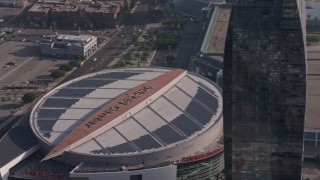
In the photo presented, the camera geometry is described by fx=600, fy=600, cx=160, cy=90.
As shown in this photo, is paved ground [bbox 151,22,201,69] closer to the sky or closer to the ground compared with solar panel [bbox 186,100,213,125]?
closer to the ground

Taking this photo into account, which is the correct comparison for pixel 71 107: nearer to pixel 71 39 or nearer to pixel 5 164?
pixel 5 164

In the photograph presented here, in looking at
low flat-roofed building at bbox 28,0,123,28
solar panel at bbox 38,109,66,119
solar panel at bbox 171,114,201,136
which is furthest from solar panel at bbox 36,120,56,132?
low flat-roofed building at bbox 28,0,123,28

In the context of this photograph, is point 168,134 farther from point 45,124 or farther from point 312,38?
point 312,38

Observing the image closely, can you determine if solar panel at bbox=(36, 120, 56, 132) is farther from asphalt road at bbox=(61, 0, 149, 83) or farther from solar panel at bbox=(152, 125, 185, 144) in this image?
asphalt road at bbox=(61, 0, 149, 83)

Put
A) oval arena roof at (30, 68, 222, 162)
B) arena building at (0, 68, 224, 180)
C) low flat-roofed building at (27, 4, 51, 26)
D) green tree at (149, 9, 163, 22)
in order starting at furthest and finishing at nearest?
green tree at (149, 9, 163, 22)
low flat-roofed building at (27, 4, 51, 26)
oval arena roof at (30, 68, 222, 162)
arena building at (0, 68, 224, 180)

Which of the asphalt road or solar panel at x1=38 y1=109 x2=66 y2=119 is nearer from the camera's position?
solar panel at x1=38 y1=109 x2=66 y2=119

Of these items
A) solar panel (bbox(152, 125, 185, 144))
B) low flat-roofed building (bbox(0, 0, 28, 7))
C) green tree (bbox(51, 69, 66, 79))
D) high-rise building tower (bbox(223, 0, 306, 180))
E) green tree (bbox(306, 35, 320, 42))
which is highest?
high-rise building tower (bbox(223, 0, 306, 180))

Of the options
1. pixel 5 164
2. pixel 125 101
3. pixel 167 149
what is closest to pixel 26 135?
pixel 5 164

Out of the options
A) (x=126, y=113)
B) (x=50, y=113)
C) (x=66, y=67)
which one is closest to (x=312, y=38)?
(x=66, y=67)
